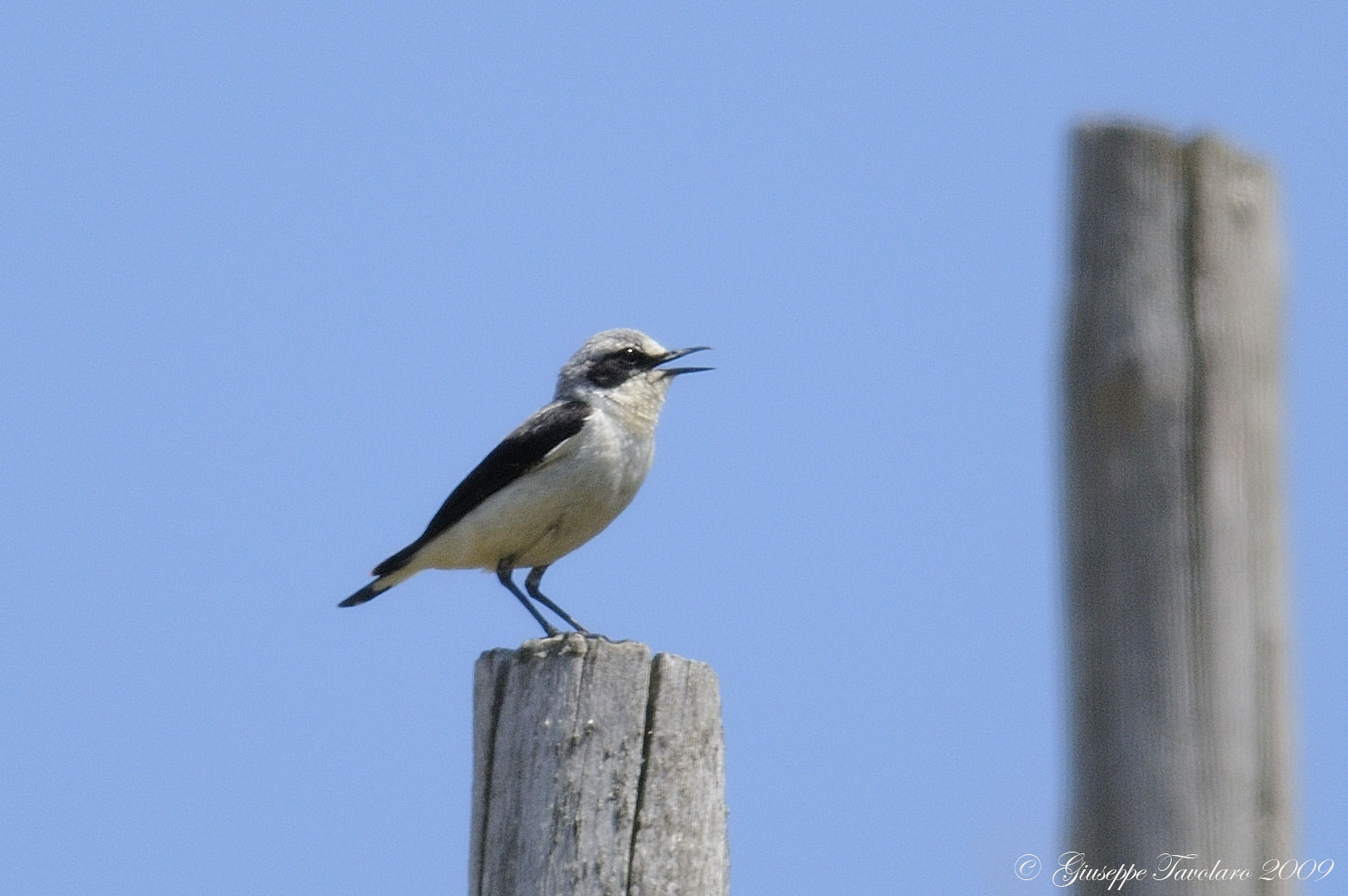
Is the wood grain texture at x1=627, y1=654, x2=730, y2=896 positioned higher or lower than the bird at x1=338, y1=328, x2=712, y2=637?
lower

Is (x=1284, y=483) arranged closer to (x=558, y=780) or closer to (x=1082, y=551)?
(x=1082, y=551)

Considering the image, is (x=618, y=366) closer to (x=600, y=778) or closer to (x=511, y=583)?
(x=511, y=583)

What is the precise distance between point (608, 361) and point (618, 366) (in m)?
0.06

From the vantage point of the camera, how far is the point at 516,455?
7957 mm

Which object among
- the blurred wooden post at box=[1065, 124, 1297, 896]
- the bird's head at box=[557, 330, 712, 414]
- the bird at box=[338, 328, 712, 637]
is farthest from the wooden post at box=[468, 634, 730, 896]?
the bird's head at box=[557, 330, 712, 414]

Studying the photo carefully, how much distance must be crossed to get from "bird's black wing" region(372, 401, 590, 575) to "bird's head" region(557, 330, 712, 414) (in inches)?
7.9

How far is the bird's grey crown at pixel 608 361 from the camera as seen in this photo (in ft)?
Answer: 27.7

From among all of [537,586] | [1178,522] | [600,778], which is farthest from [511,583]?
[1178,522]

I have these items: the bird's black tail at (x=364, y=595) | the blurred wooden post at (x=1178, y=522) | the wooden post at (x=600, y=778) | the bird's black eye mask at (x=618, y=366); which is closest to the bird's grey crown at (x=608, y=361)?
the bird's black eye mask at (x=618, y=366)

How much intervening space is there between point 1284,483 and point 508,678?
2.79 metres

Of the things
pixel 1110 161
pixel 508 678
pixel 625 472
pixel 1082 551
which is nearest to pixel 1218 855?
pixel 1082 551

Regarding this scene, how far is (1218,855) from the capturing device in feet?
7.36

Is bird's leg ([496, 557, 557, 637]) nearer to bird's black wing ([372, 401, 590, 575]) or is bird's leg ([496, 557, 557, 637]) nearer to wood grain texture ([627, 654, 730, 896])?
bird's black wing ([372, 401, 590, 575])

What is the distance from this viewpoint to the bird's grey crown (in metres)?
8.44
